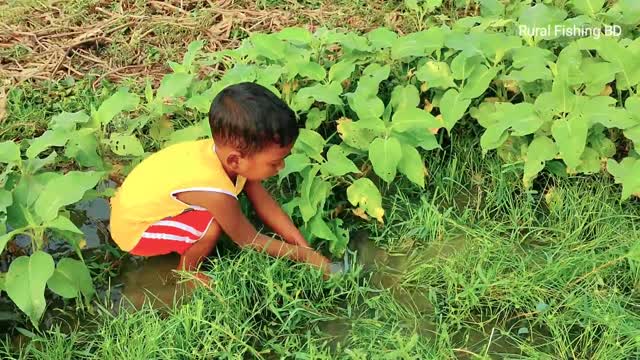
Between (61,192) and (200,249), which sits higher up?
(61,192)

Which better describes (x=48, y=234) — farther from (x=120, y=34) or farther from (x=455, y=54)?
(x=455, y=54)

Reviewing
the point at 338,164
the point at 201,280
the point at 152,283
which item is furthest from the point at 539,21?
the point at 152,283

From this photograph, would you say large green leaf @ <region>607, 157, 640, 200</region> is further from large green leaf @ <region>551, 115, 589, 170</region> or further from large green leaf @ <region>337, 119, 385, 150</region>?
large green leaf @ <region>337, 119, 385, 150</region>

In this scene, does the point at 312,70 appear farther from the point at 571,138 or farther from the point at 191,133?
the point at 571,138

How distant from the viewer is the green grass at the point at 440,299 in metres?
2.48

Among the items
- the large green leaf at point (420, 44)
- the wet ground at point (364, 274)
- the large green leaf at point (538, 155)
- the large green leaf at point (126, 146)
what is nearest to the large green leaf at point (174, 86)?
the large green leaf at point (126, 146)

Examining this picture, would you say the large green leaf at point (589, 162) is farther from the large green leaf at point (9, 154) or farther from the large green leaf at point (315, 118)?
the large green leaf at point (9, 154)

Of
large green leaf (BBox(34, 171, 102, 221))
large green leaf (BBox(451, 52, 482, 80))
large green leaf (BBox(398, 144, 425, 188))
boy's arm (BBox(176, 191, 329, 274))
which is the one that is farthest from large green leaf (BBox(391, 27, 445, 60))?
large green leaf (BBox(34, 171, 102, 221))

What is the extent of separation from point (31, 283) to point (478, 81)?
1.91 m

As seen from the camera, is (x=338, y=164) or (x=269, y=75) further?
(x=269, y=75)

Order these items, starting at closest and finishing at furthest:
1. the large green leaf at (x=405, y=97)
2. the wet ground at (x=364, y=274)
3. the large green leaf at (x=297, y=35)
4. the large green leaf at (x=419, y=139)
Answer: the wet ground at (x=364, y=274) < the large green leaf at (x=419, y=139) < the large green leaf at (x=405, y=97) < the large green leaf at (x=297, y=35)

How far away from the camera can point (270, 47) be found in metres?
3.29

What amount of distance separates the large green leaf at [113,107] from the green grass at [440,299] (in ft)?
2.56

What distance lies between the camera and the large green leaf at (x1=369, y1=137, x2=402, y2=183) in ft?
9.33
